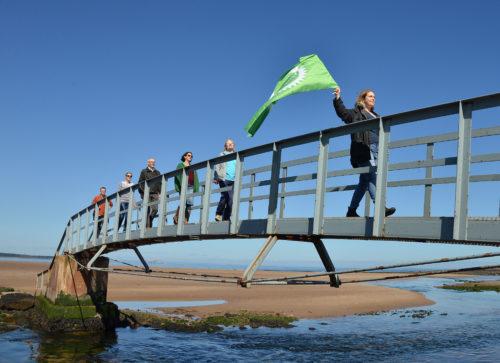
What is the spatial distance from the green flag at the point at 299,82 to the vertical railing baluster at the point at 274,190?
51 cm

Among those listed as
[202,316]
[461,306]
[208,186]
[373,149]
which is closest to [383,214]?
[373,149]

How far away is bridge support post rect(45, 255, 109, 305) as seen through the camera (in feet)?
52.4

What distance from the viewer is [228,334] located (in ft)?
56.2

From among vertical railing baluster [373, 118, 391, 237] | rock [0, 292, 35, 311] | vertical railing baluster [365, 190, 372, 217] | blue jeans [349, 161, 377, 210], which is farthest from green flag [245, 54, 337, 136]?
rock [0, 292, 35, 311]

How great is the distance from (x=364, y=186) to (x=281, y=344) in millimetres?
11171

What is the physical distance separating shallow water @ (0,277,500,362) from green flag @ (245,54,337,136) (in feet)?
27.9

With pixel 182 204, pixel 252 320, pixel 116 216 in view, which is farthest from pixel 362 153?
pixel 252 320

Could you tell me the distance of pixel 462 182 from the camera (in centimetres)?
473

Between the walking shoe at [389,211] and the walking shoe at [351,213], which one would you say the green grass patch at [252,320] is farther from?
the walking shoe at [389,211]

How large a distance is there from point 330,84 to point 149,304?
22.7 m

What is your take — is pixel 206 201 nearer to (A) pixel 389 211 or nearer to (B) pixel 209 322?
(A) pixel 389 211

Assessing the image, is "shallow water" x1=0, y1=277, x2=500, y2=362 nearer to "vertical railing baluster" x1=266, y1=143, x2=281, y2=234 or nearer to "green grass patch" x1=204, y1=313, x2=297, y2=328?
"green grass patch" x1=204, y1=313, x2=297, y2=328

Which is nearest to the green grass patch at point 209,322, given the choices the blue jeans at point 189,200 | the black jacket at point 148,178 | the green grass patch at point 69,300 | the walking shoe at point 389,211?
the green grass patch at point 69,300

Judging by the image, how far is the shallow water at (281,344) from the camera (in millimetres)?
13164
